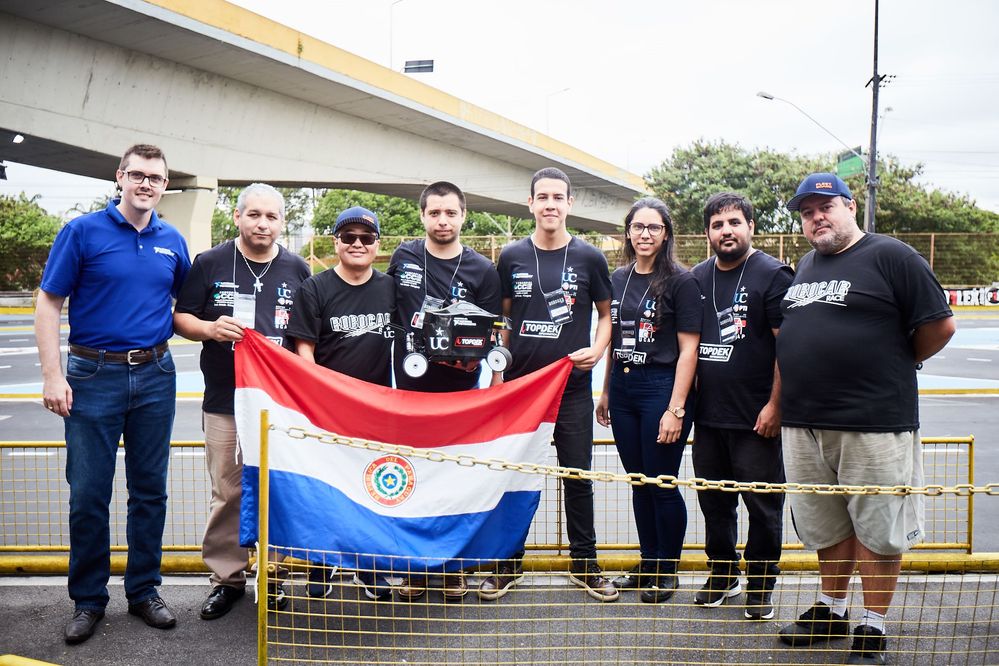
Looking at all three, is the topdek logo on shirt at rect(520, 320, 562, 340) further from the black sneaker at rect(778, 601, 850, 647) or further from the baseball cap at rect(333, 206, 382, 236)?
the black sneaker at rect(778, 601, 850, 647)

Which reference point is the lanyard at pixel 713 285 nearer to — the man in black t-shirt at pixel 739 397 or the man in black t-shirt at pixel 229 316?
the man in black t-shirt at pixel 739 397

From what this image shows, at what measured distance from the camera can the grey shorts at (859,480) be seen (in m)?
3.58

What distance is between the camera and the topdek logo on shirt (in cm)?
436

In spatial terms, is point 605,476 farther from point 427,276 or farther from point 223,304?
point 223,304

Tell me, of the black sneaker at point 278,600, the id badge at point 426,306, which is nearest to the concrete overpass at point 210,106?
the id badge at point 426,306

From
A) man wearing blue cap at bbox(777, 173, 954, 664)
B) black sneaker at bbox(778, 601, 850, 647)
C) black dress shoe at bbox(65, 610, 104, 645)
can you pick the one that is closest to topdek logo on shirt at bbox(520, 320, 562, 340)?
man wearing blue cap at bbox(777, 173, 954, 664)

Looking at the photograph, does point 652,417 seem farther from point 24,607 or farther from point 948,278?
point 948,278

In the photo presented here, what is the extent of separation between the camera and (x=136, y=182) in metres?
3.92

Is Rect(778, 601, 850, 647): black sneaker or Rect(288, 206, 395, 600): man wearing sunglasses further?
Rect(288, 206, 395, 600): man wearing sunglasses

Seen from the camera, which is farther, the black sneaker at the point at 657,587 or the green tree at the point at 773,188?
the green tree at the point at 773,188

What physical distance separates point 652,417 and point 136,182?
123 inches

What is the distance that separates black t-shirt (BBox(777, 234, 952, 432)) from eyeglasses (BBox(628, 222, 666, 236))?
970 millimetres

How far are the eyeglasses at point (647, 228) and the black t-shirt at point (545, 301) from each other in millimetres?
247

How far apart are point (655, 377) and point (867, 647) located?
1.71 m
